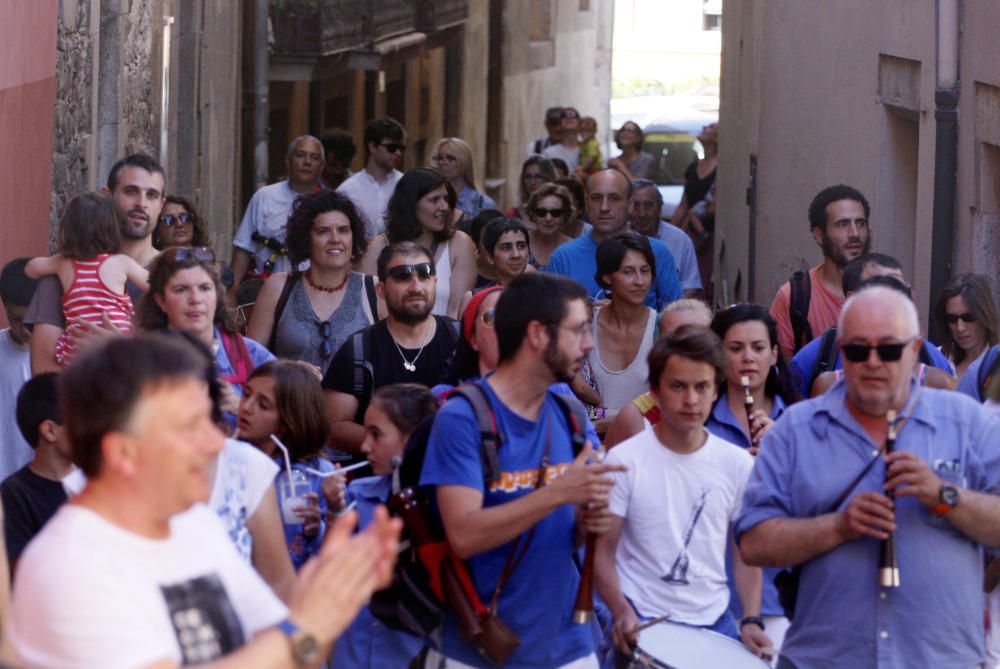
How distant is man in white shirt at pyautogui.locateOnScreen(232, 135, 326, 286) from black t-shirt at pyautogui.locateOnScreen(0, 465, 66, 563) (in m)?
5.48

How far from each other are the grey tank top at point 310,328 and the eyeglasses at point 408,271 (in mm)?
604

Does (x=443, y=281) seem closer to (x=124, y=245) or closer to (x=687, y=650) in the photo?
→ (x=124, y=245)

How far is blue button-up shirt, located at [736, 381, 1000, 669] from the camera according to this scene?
4.86 metres

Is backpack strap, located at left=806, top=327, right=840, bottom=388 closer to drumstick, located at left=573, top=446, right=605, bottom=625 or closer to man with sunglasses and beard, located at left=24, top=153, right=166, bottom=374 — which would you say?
drumstick, located at left=573, top=446, right=605, bottom=625

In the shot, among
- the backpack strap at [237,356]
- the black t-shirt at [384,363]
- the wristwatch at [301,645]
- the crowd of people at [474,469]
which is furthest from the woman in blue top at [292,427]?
the wristwatch at [301,645]

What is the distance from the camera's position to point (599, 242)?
1061 centimetres

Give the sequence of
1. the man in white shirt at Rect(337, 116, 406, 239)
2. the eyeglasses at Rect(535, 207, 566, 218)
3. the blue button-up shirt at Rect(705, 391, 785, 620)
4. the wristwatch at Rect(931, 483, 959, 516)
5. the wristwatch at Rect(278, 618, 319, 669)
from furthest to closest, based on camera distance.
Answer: the man in white shirt at Rect(337, 116, 406, 239), the eyeglasses at Rect(535, 207, 566, 218), the blue button-up shirt at Rect(705, 391, 785, 620), the wristwatch at Rect(931, 483, 959, 516), the wristwatch at Rect(278, 618, 319, 669)

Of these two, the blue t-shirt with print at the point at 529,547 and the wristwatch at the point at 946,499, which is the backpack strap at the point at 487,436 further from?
the wristwatch at the point at 946,499

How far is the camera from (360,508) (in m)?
5.98

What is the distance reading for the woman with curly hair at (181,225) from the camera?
9891mm

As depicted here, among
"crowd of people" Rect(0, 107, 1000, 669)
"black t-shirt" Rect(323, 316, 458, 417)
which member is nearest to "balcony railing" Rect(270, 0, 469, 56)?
"crowd of people" Rect(0, 107, 1000, 669)

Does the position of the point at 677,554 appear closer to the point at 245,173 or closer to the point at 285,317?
the point at 285,317

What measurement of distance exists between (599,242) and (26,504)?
5.39 m

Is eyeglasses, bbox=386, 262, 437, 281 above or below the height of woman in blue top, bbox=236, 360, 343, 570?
above
